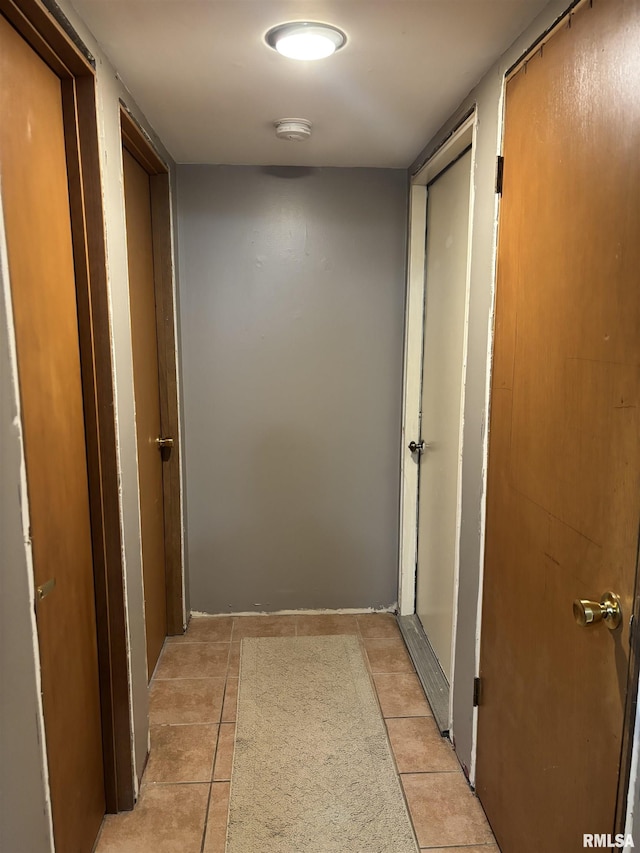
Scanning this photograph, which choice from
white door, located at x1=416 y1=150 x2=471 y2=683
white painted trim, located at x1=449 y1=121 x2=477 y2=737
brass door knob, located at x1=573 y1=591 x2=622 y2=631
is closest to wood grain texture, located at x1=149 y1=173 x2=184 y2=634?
white door, located at x1=416 y1=150 x2=471 y2=683

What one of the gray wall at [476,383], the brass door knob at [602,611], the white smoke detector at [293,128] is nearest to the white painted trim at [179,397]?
the white smoke detector at [293,128]

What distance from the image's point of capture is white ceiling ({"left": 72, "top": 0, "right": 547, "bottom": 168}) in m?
1.35

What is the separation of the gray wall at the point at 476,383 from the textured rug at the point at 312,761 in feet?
1.07

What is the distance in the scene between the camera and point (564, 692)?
4.15 feet

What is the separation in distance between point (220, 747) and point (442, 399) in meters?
1.58

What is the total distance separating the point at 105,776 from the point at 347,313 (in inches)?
81.9

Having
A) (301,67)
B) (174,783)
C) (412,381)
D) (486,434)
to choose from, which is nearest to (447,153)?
(301,67)

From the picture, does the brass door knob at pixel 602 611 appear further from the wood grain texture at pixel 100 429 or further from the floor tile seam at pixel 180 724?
the floor tile seam at pixel 180 724

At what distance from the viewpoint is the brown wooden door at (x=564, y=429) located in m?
1.05

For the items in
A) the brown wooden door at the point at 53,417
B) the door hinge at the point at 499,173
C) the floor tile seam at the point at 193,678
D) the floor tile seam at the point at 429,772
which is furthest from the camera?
the floor tile seam at the point at 193,678

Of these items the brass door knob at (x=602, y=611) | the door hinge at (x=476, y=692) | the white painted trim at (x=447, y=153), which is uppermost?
the white painted trim at (x=447, y=153)

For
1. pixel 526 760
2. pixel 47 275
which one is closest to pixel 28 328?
pixel 47 275

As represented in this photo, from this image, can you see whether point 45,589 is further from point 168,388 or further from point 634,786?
point 168,388

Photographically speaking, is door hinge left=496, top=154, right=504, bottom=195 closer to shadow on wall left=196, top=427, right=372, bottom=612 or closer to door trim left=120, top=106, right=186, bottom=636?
door trim left=120, top=106, right=186, bottom=636
